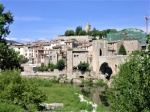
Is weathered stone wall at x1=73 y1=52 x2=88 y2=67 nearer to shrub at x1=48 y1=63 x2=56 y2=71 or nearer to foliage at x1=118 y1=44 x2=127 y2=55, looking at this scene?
shrub at x1=48 y1=63 x2=56 y2=71

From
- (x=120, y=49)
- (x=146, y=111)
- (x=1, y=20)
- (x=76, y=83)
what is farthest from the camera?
(x=120, y=49)

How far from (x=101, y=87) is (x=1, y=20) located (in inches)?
816

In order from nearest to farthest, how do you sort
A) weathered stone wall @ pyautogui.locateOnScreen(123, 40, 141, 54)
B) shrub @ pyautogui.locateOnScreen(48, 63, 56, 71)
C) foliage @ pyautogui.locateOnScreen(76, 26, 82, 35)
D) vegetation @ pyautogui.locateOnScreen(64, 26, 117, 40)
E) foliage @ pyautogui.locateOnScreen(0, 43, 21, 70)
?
foliage @ pyautogui.locateOnScreen(0, 43, 21, 70), shrub @ pyautogui.locateOnScreen(48, 63, 56, 71), weathered stone wall @ pyautogui.locateOnScreen(123, 40, 141, 54), vegetation @ pyautogui.locateOnScreen(64, 26, 117, 40), foliage @ pyautogui.locateOnScreen(76, 26, 82, 35)

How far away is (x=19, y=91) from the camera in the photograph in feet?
47.5

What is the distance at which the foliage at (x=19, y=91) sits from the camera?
14203mm

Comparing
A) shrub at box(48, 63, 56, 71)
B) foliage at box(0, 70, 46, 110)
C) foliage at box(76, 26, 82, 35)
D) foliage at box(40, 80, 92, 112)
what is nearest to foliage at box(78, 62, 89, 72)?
shrub at box(48, 63, 56, 71)

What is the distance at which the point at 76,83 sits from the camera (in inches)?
1603

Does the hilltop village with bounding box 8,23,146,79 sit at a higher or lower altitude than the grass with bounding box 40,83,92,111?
higher

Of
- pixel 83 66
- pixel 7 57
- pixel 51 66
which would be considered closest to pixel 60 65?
pixel 51 66

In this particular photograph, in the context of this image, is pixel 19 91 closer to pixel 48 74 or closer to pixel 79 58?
pixel 48 74

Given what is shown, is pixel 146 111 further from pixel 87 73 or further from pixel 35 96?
pixel 87 73

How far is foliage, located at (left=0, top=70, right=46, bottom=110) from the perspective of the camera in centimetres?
1420

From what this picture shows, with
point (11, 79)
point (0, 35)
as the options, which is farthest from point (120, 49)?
point (11, 79)

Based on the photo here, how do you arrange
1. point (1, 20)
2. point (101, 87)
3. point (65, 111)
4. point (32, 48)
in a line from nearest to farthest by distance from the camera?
point (65, 111) → point (1, 20) → point (101, 87) → point (32, 48)
